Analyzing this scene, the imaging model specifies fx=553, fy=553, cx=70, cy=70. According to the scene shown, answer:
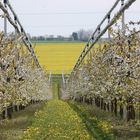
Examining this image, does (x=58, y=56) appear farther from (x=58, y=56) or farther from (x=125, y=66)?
(x=125, y=66)

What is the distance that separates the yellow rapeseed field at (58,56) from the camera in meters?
76.9

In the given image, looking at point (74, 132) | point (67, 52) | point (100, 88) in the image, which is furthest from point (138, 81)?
point (67, 52)

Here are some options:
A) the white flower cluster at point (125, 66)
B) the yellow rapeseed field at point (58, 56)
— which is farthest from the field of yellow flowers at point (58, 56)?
the white flower cluster at point (125, 66)

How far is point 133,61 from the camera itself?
17672 mm

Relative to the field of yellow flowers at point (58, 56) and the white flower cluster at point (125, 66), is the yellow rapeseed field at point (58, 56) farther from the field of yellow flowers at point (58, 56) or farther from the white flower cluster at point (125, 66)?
the white flower cluster at point (125, 66)

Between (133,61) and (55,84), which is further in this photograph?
(55,84)

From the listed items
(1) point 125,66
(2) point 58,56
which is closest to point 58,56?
(2) point 58,56

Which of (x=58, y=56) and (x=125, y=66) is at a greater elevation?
(x=125, y=66)

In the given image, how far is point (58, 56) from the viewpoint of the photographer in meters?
82.6

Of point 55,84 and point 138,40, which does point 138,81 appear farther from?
point 55,84

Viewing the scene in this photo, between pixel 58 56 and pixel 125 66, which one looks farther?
pixel 58 56

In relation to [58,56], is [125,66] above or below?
above

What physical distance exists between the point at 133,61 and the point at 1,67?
5434 millimetres

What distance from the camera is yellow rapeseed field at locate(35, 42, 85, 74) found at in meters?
76.9
